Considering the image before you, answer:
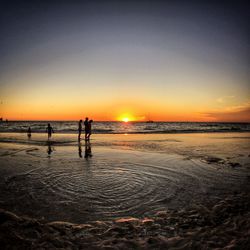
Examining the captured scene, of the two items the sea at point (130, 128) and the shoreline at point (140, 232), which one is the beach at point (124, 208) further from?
the sea at point (130, 128)

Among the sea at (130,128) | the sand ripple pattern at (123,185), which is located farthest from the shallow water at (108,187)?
the sea at (130,128)

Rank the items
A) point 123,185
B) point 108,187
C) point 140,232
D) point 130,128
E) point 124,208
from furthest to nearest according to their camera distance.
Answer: point 130,128 → point 123,185 → point 108,187 → point 124,208 → point 140,232

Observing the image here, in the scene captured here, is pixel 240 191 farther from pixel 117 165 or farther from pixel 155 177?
pixel 117 165

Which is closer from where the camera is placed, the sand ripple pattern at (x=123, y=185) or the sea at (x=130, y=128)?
the sand ripple pattern at (x=123, y=185)

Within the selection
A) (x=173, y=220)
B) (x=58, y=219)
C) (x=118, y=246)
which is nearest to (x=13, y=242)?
(x=58, y=219)

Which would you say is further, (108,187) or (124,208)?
(108,187)

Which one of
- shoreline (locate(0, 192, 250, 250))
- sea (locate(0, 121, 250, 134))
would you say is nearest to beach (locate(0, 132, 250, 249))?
shoreline (locate(0, 192, 250, 250))

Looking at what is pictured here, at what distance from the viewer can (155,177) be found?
27.9 feet

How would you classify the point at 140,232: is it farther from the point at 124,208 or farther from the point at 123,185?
the point at 123,185

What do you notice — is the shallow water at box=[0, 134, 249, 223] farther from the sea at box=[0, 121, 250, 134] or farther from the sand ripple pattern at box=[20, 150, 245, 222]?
the sea at box=[0, 121, 250, 134]

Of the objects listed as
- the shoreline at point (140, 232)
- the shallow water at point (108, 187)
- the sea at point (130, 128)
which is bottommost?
the shoreline at point (140, 232)

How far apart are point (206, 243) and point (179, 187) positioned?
3.34 meters

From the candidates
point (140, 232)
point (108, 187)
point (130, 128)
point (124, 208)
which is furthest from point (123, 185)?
point (130, 128)

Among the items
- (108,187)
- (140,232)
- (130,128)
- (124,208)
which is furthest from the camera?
(130,128)
